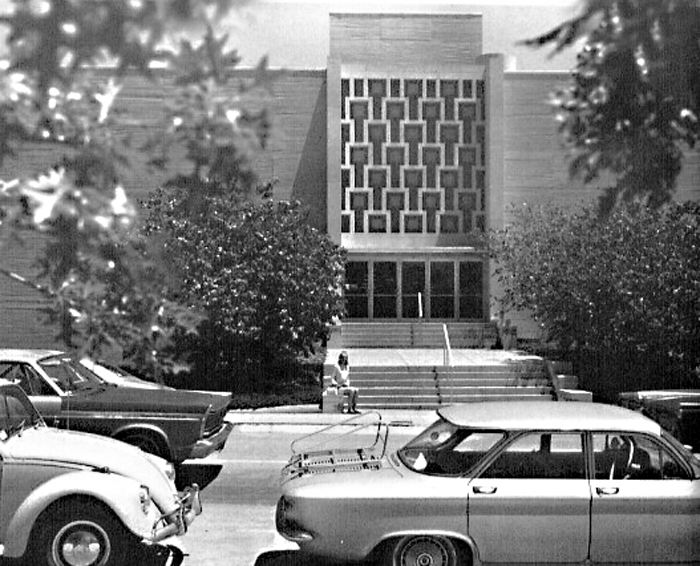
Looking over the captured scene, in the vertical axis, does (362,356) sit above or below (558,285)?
below

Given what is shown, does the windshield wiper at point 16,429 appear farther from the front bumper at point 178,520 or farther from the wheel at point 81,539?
the front bumper at point 178,520

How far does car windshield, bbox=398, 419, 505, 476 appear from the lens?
20.3 feet

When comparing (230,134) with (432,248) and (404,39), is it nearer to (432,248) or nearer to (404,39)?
(404,39)

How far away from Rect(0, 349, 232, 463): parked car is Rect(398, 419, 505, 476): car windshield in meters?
3.85

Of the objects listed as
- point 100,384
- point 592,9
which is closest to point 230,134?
point 592,9

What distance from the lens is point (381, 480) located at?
6004 millimetres

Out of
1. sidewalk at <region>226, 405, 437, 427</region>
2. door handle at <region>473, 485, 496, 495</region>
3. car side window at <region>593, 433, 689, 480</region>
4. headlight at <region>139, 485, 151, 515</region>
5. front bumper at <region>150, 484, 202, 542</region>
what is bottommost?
sidewalk at <region>226, 405, 437, 427</region>

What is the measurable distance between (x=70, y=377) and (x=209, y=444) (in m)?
1.37

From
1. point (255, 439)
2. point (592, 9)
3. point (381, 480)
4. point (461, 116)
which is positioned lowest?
point (255, 439)

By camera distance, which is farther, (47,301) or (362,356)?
(362,356)

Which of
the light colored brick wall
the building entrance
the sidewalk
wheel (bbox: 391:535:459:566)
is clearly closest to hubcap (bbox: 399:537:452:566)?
wheel (bbox: 391:535:459:566)

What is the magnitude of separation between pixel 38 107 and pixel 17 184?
10.0 inches

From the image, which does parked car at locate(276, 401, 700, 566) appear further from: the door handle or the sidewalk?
the sidewalk

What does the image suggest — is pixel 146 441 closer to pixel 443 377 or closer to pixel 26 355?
pixel 26 355
